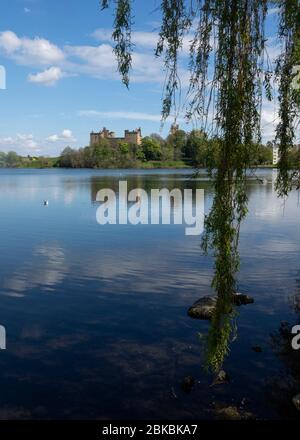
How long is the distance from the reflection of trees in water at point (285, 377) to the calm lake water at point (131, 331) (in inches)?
1.3

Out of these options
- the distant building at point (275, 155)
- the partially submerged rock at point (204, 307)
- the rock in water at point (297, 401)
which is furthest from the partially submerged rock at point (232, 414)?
the distant building at point (275, 155)

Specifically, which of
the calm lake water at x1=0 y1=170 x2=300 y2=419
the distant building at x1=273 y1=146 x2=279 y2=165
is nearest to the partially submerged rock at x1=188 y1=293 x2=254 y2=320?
the calm lake water at x1=0 y1=170 x2=300 y2=419

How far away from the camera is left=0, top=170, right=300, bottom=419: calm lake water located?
36.8ft

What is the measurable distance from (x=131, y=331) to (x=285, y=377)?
5770 mm

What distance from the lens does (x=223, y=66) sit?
24.1 ft

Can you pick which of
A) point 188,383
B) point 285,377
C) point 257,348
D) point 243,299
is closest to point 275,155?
point 188,383

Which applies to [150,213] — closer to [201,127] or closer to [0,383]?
[0,383]

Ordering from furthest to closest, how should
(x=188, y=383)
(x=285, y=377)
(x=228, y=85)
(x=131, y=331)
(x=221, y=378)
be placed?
(x=131, y=331) < (x=285, y=377) < (x=221, y=378) < (x=188, y=383) < (x=228, y=85)

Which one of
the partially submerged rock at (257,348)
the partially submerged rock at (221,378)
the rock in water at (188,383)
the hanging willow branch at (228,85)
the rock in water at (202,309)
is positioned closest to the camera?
the hanging willow branch at (228,85)

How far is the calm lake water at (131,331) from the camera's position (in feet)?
36.8

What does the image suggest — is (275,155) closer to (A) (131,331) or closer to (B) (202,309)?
(B) (202,309)

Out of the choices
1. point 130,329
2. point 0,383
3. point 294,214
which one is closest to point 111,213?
point 294,214

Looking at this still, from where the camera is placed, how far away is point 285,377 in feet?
40.8

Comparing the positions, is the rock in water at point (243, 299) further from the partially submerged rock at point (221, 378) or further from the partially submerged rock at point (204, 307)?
the partially submerged rock at point (221, 378)
